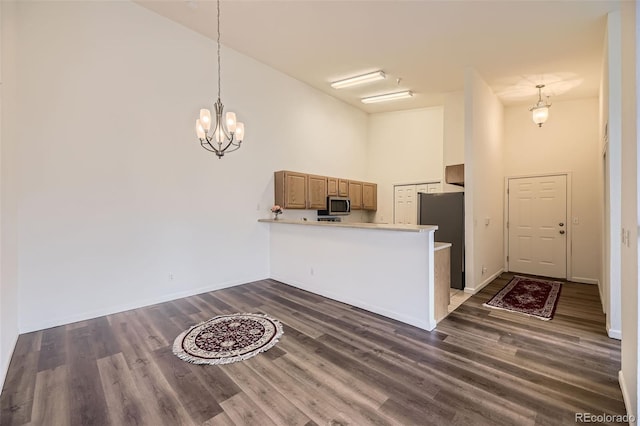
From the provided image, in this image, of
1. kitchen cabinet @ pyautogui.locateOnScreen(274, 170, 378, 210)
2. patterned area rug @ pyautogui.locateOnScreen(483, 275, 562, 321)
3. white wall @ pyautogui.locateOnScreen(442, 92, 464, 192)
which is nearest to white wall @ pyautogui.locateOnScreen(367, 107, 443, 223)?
kitchen cabinet @ pyautogui.locateOnScreen(274, 170, 378, 210)

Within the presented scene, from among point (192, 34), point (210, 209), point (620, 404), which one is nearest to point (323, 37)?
point (192, 34)

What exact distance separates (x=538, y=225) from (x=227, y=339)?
6.40 meters

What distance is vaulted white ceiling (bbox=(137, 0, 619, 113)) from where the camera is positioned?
10.9 ft

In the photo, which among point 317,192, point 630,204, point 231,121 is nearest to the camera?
point 630,204

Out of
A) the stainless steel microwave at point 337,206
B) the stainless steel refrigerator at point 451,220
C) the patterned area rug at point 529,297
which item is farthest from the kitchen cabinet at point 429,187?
the patterned area rug at point 529,297

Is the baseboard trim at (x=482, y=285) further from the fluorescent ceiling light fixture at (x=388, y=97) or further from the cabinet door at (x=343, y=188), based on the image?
the fluorescent ceiling light fixture at (x=388, y=97)


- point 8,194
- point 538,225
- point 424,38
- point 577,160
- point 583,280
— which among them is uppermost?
point 424,38

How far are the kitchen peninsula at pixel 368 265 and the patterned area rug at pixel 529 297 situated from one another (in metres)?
1.49

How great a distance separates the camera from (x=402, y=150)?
23.1 feet

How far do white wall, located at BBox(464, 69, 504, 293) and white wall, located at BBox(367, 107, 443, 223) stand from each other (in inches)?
46.4

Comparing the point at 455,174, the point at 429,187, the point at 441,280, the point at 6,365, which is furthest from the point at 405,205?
the point at 6,365

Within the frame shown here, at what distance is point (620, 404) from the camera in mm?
1883

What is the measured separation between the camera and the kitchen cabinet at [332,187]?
601 cm

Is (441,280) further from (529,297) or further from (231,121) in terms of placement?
(231,121)
